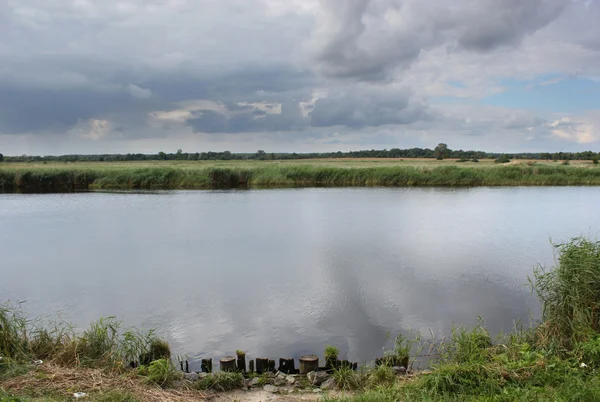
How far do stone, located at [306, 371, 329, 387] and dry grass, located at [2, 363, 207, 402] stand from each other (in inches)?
51.0

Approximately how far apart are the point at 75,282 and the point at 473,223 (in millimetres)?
15536

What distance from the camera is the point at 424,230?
59.0 ft

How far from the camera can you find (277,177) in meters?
46.8

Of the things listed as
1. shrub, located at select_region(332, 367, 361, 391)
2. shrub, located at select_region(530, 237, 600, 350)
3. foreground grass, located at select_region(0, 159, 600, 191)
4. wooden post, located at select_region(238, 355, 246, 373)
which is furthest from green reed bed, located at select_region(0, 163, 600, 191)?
Result: shrub, located at select_region(332, 367, 361, 391)

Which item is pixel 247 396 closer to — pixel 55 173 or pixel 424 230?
pixel 424 230

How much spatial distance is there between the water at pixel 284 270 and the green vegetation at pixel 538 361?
159cm

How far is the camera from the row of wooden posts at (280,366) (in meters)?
5.79

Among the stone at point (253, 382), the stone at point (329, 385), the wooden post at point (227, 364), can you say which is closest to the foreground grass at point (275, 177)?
the wooden post at point (227, 364)

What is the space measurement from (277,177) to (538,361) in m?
42.4

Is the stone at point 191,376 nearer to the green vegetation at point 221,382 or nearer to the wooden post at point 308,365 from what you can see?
the green vegetation at point 221,382

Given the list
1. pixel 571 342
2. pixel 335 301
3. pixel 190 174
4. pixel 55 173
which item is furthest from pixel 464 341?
pixel 55 173

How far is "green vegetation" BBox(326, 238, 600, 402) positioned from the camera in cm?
440

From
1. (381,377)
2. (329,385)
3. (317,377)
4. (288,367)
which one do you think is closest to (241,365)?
(288,367)

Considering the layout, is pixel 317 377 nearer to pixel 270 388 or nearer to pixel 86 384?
pixel 270 388
